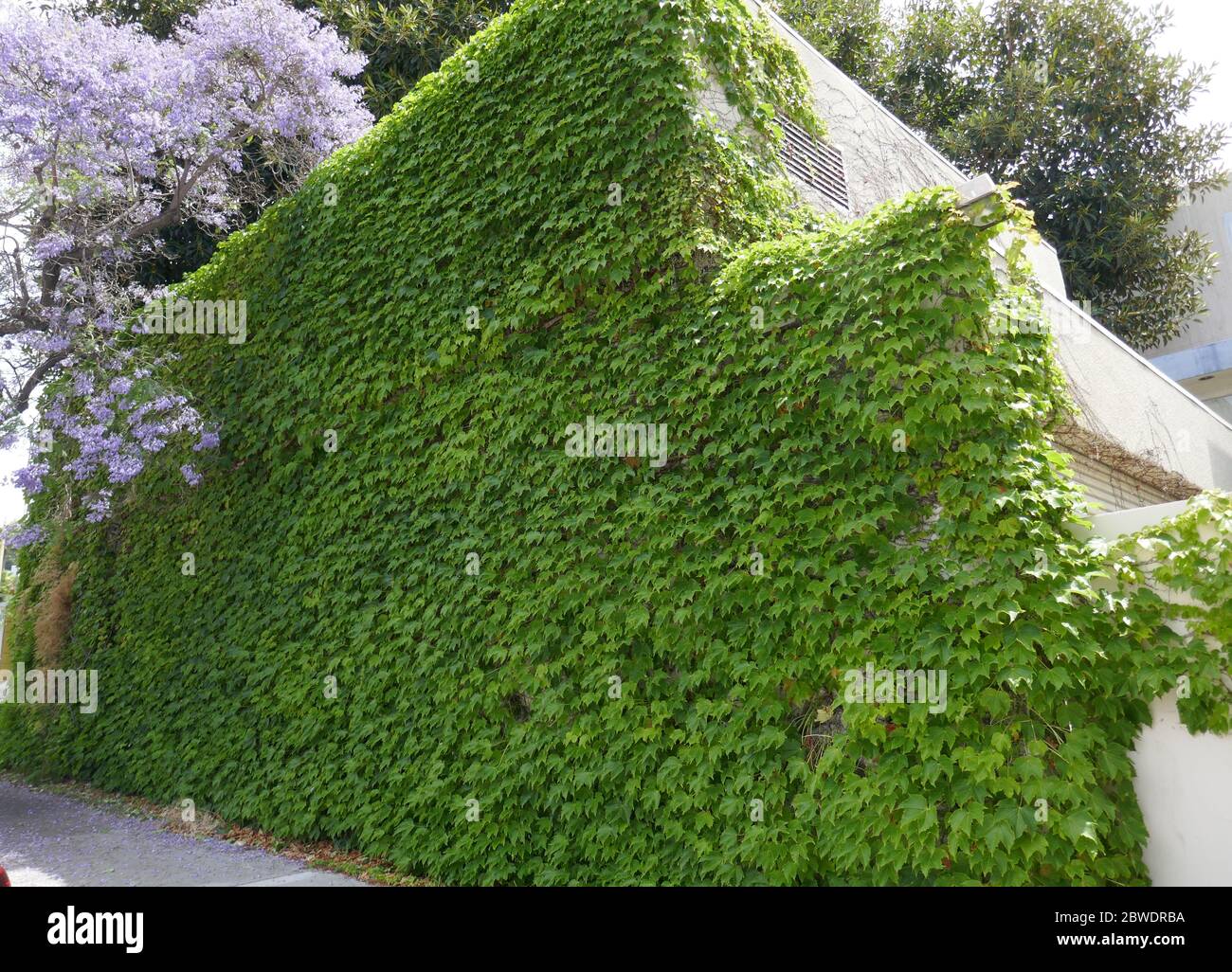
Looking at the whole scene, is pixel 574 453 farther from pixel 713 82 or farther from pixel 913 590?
pixel 713 82

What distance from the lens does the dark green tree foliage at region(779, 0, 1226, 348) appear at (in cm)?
1873

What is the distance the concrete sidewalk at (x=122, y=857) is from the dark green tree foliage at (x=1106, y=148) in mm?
18501

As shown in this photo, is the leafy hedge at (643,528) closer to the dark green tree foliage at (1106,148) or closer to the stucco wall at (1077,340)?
the stucco wall at (1077,340)

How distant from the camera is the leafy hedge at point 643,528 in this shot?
4039mm

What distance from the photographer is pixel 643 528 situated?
5.37 metres

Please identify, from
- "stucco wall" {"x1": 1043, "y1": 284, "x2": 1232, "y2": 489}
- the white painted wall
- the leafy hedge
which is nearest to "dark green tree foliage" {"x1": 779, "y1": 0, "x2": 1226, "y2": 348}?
"stucco wall" {"x1": 1043, "y1": 284, "x2": 1232, "y2": 489}

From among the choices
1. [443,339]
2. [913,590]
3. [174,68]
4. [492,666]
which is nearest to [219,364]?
[174,68]

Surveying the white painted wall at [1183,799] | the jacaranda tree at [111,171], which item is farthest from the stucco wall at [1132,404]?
the jacaranda tree at [111,171]

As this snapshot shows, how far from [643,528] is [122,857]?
5.25 m

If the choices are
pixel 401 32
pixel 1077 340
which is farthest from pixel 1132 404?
pixel 401 32

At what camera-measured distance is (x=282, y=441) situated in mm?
8391

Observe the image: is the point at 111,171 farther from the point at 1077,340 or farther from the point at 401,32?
the point at 1077,340

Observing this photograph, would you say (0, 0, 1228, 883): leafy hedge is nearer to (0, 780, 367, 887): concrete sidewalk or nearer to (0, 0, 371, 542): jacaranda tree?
(0, 780, 367, 887): concrete sidewalk

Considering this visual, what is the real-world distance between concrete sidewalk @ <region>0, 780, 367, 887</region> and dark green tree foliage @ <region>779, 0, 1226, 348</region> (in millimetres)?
18501
